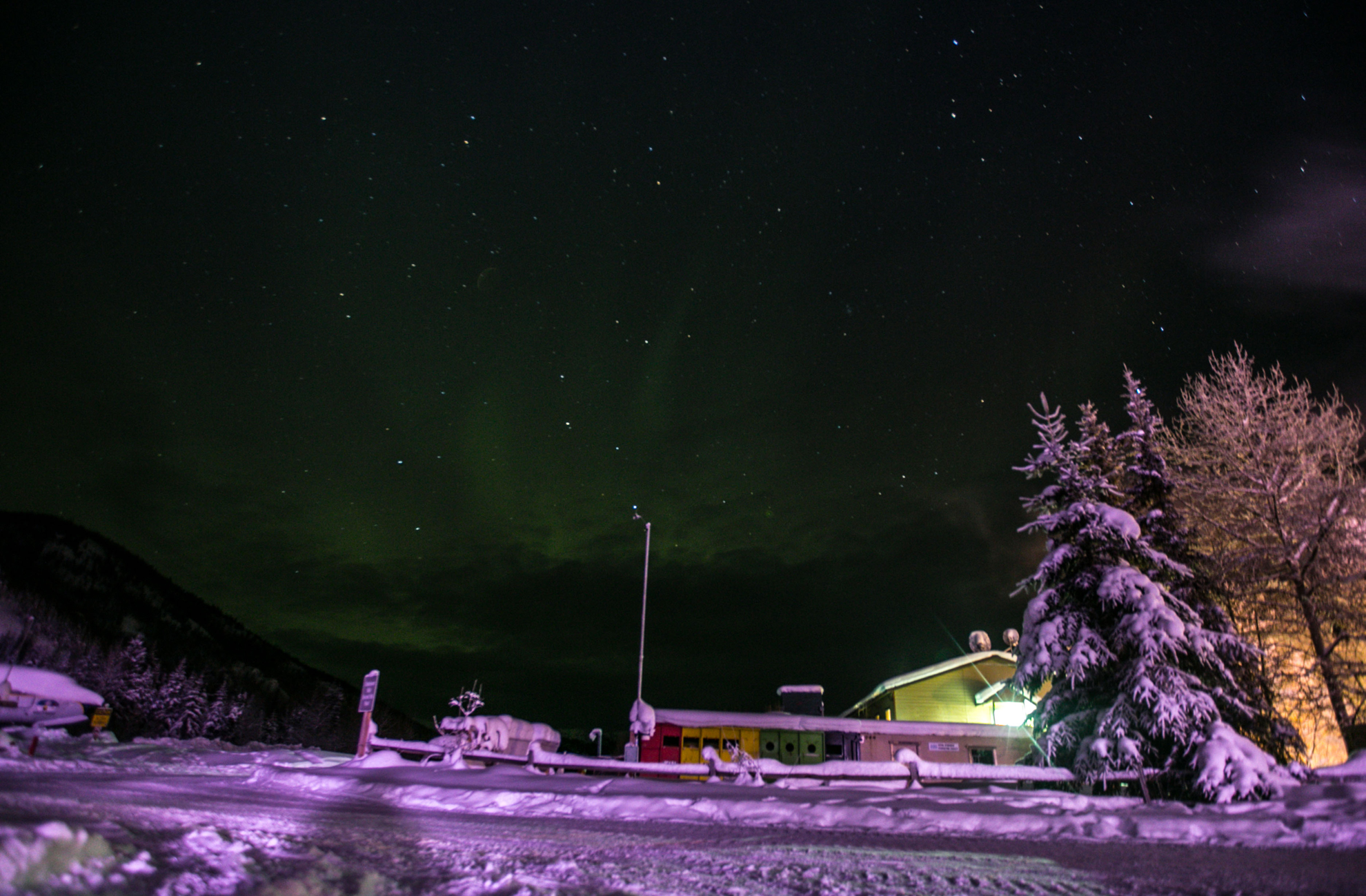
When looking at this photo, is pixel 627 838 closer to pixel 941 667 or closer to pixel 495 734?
pixel 495 734

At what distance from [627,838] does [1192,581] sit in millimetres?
13882

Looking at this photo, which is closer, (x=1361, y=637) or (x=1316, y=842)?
(x=1316, y=842)

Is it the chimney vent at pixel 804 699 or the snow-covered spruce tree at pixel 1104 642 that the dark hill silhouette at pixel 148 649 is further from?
the snow-covered spruce tree at pixel 1104 642

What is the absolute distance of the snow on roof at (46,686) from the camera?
3919 cm

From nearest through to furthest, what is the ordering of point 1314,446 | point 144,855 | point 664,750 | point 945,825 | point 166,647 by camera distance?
point 144,855
point 945,825
point 1314,446
point 664,750
point 166,647

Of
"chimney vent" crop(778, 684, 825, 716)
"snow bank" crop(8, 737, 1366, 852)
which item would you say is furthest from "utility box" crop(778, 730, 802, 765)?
"snow bank" crop(8, 737, 1366, 852)

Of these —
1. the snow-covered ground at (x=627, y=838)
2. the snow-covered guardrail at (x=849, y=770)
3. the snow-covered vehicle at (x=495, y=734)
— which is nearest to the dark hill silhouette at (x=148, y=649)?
the snow-covered vehicle at (x=495, y=734)

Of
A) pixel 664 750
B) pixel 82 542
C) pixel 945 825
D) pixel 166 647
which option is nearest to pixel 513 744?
pixel 664 750

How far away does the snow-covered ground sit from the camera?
182 inches

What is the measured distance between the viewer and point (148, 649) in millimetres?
99625

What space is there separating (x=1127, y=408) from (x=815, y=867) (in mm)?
15233

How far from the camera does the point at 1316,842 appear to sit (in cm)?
752

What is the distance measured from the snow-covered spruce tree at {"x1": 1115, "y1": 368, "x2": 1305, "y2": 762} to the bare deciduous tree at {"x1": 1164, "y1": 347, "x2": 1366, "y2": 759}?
120 cm

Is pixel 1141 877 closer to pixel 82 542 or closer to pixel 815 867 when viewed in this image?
pixel 815 867
